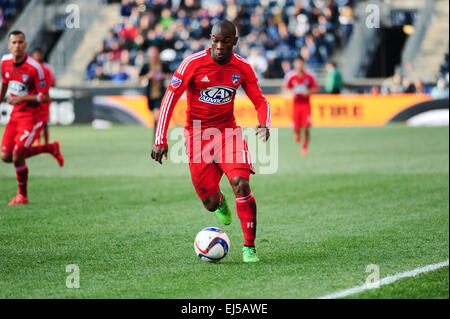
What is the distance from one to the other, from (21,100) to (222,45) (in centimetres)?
467

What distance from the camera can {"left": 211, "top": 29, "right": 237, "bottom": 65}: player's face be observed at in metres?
6.90

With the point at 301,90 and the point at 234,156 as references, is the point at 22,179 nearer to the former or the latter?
the point at 234,156

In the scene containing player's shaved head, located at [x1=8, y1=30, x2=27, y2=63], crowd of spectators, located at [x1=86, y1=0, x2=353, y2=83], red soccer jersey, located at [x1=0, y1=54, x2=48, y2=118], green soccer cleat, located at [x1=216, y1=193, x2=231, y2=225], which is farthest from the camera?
crowd of spectators, located at [x1=86, y1=0, x2=353, y2=83]

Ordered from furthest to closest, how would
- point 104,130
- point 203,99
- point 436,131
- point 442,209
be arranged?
point 104,130, point 436,131, point 442,209, point 203,99

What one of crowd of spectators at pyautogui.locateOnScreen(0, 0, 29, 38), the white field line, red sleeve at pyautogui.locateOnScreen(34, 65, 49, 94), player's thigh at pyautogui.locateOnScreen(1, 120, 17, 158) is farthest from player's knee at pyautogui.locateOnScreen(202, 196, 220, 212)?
crowd of spectators at pyautogui.locateOnScreen(0, 0, 29, 38)

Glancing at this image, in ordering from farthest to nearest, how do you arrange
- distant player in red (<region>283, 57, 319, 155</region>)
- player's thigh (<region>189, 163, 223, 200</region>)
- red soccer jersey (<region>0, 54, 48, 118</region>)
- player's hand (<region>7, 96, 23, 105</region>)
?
1. distant player in red (<region>283, 57, 319, 155</region>)
2. red soccer jersey (<region>0, 54, 48, 118</region>)
3. player's hand (<region>7, 96, 23, 105</region>)
4. player's thigh (<region>189, 163, 223, 200</region>)

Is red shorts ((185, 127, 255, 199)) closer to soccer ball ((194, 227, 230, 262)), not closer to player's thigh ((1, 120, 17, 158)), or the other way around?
soccer ball ((194, 227, 230, 262))

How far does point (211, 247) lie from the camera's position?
6.93m

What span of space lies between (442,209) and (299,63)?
30.8 feet

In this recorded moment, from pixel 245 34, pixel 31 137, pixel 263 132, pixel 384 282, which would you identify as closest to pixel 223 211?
pixel 263 132

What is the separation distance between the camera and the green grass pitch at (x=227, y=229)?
6074 millimetres

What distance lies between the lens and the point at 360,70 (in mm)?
32469
